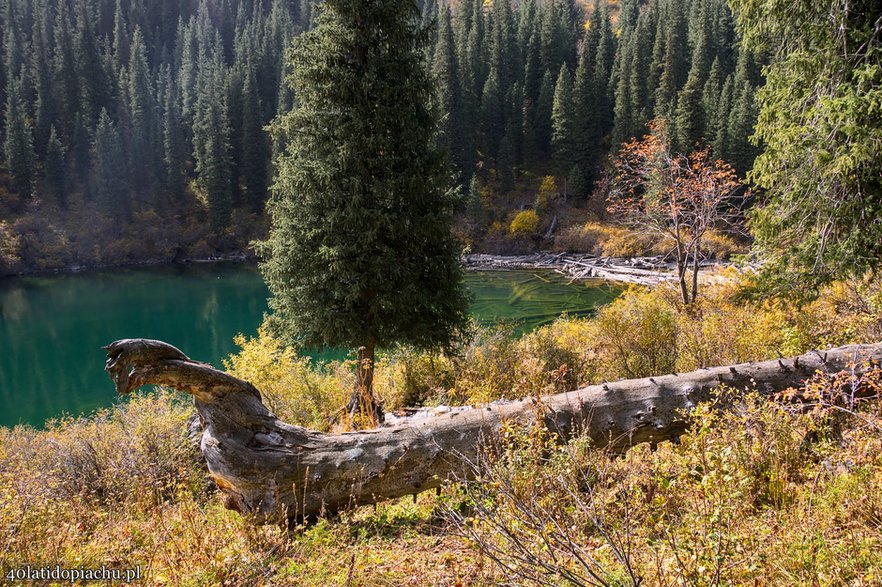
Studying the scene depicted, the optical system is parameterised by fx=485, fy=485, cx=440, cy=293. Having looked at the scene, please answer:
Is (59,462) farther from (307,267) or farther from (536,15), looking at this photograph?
(536,15)

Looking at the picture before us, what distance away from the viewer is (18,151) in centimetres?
5278

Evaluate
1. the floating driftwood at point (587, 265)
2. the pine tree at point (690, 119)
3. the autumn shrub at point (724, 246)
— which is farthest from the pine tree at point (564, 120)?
the autumn shrub at point (724, 246)

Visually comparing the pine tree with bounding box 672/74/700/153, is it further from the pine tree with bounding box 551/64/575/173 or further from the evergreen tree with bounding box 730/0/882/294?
the evergreen tree with bounding box 730/0/882/294

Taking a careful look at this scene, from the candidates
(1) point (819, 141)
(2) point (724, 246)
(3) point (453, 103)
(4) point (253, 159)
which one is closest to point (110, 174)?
(4) point (253, 159)

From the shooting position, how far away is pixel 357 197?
9.55 metres

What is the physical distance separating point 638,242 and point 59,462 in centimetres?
3946

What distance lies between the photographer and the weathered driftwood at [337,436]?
432 cm

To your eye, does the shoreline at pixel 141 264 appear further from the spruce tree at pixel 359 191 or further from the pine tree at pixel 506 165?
the spruce tree at pixel 359 191

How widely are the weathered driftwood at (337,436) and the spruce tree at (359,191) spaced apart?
4736 millimetres

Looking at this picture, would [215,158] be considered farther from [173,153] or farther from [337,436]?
[337,436]

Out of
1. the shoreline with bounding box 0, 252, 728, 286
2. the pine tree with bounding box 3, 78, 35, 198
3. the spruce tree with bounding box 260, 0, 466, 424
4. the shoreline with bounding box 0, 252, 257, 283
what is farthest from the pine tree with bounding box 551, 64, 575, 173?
the pine tree with bounding box 3, 78, 35, 198

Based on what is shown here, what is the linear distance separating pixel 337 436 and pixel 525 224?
46530 millimetres

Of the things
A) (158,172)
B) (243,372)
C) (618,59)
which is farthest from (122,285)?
(618,59)

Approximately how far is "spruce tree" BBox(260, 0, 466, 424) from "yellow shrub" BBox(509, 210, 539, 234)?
4011cm
